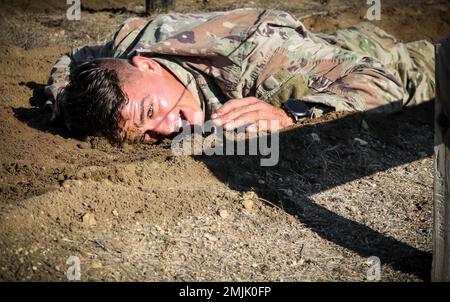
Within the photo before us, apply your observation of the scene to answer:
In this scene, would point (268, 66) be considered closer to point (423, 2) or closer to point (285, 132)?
point (285, 132)

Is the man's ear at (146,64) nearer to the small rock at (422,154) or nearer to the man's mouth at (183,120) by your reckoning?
the man's mouth at (183,120)

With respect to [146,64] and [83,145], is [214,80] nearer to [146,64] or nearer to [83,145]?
[146,64]

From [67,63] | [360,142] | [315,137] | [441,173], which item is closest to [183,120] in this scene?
[315,137]

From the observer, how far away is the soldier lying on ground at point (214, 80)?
328 centimetres

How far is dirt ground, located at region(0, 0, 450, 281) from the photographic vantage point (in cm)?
223

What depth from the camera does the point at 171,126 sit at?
3.32m

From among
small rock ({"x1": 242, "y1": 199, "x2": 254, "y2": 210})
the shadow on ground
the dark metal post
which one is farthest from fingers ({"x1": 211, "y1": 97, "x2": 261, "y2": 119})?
the dark metal post

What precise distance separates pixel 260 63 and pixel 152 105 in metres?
0.72

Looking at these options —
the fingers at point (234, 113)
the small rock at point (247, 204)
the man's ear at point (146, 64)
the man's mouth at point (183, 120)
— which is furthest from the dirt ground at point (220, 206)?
the man's ear at point (146, 64)

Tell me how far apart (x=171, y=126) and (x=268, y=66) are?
2.30 ft

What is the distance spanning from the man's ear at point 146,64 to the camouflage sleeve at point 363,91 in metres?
0.84

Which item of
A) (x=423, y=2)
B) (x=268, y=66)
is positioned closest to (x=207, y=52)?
(x=268, y=66)

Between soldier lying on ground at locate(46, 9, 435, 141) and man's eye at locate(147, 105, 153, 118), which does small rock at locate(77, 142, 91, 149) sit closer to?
soldier lying on ground at locate(46, 9, 435, 141)

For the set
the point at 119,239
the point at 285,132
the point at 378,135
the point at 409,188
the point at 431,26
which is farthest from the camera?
the point at 431,26
